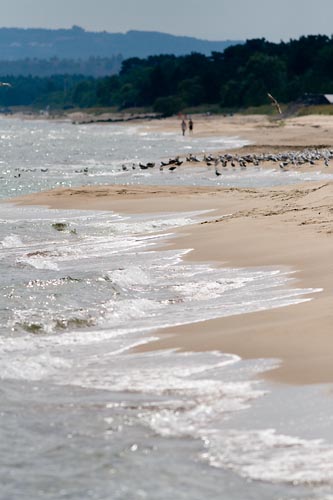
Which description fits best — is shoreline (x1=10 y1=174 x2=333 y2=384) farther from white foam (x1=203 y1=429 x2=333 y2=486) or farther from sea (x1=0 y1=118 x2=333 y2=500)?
white foam (x1=203 y1=429 x2=333 y2=486)

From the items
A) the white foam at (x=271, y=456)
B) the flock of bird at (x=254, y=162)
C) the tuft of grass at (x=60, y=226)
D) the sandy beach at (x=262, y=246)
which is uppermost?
the white foam at (x=271, y=456)

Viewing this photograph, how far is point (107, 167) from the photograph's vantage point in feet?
158

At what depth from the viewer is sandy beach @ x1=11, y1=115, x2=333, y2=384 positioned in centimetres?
980

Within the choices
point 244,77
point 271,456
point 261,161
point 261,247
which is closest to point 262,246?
point 261,247

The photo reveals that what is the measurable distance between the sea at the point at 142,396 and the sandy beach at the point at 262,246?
0.29 m

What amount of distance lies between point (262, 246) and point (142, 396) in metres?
9.00

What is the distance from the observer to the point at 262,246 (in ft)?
56.8

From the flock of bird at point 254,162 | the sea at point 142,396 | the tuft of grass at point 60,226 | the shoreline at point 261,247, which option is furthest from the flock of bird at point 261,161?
the sea at point 142,396

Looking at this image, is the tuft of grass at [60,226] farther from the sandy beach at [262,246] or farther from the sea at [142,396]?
the sea at [142,396]

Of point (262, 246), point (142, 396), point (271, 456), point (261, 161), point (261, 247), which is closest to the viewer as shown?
point (271, 456)

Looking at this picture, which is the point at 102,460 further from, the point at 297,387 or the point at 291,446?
the point at 297,387

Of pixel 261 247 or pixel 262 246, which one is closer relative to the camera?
pixel 261 247

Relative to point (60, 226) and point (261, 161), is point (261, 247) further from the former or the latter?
point (261, 161)

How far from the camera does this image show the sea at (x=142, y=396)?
670cm
